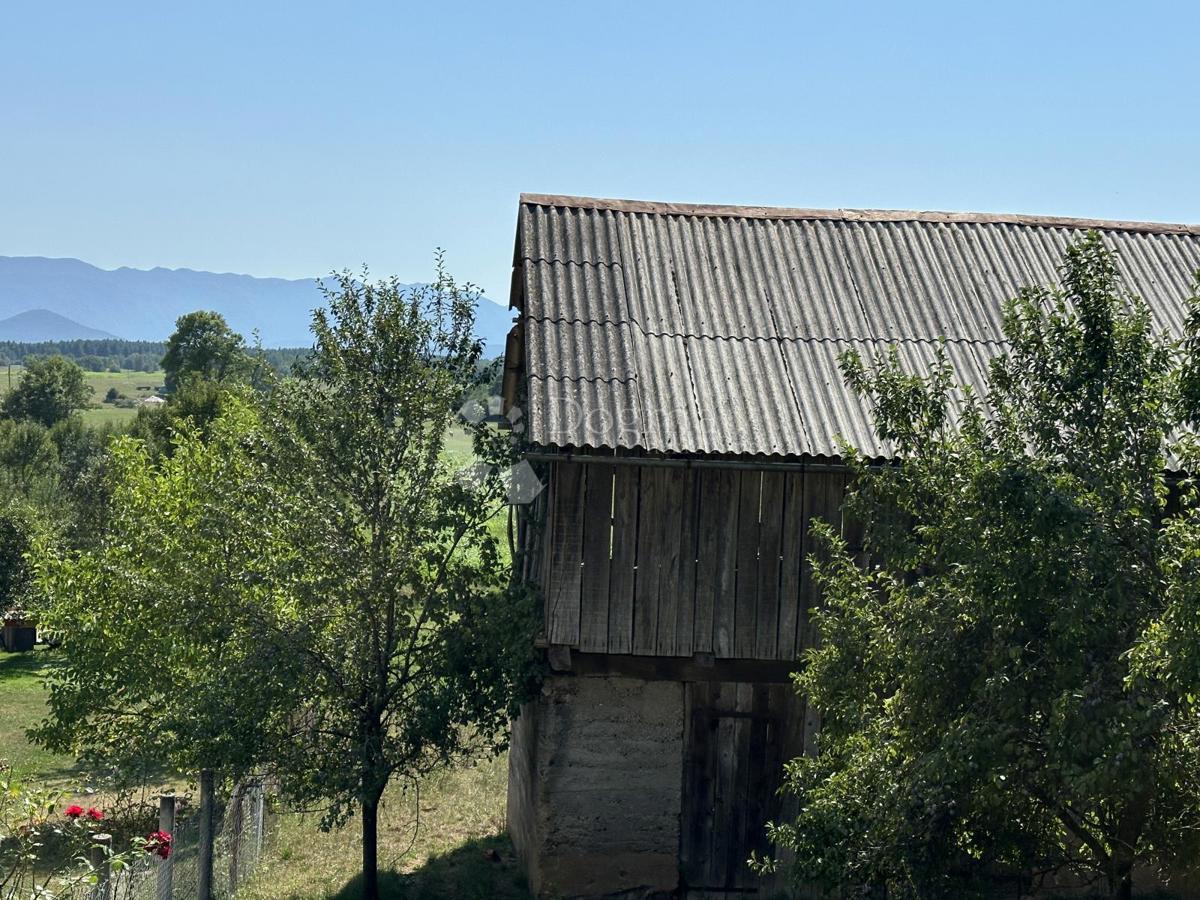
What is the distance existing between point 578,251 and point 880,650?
7.04 metres

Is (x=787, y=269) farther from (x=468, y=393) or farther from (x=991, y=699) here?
(x=991, y=699)

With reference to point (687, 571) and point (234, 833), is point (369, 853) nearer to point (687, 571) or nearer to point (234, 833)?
point (234, 833)

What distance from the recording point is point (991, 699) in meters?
6.85

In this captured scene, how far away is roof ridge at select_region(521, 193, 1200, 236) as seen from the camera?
14328 millimetres

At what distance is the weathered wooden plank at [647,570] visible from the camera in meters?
12.1

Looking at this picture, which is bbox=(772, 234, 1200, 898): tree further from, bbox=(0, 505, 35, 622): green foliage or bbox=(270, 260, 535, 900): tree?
bbox=(0, 505, 35, 622): green foliage

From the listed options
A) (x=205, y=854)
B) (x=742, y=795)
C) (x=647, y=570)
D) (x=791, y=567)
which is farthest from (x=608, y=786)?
(x=205, y=854)

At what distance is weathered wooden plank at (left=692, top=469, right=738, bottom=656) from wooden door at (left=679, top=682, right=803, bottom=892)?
89cm

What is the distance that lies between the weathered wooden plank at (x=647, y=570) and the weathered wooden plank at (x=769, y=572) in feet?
3.14

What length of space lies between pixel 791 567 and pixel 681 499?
4.00 ft

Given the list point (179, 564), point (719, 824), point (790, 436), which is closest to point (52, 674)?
point (179, 564)

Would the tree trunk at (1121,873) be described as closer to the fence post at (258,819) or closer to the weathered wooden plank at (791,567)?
the weathered wooden plank at (791,567)

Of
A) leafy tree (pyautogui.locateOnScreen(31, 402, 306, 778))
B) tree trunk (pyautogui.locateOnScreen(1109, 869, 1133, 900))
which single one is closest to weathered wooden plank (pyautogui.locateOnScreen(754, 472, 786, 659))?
leafy tree (pyautogui.locateOnScreen(31, 402, 306, 778))

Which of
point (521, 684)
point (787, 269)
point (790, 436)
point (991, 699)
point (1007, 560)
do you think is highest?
point (787, 269)
